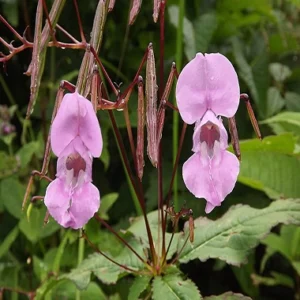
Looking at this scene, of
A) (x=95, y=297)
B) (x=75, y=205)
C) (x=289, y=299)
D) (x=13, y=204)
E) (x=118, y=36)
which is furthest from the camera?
(x=118, y=36)

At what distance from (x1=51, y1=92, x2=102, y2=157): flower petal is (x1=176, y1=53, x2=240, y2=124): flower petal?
0.07 metres

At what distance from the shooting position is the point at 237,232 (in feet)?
2.34

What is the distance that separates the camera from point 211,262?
1206 millimetres

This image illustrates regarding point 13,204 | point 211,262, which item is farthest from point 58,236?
point 211,262

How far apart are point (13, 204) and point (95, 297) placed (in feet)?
0.92

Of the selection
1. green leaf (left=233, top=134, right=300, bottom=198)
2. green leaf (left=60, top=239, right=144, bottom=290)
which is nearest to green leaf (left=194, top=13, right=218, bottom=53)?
green leaf (left=233, top=134, right=300, bottom=198)

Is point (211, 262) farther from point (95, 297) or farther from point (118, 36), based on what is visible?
point (118, 36)

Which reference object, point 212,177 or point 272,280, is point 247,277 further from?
point 212,177

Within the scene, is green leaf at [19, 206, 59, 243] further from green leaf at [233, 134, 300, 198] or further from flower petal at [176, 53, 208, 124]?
flower petal at [176, 53, 208, 124]

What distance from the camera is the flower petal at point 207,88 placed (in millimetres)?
508

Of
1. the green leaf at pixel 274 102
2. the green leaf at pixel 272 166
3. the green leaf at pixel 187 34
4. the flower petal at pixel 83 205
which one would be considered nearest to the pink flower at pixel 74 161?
the flower petal at pixel 83 205

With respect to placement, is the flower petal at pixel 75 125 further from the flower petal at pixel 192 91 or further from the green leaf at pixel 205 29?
the green leaf at pixel 205 29

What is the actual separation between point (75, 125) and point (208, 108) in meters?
0.11

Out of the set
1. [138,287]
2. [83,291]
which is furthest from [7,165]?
[138,287]
